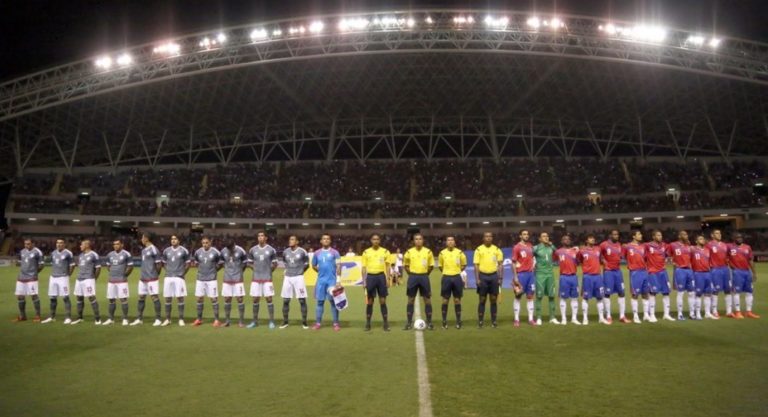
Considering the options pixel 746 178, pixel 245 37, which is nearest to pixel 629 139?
pixel 746 178

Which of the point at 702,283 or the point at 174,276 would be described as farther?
the point at 174,276

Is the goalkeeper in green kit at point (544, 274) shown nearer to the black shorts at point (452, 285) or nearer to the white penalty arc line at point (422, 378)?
the black shorts at point (452, 285)

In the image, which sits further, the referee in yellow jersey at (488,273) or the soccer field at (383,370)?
the referee in yellow jersey at (488,273)

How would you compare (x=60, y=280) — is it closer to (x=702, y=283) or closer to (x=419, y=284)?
(x=419, y=284)

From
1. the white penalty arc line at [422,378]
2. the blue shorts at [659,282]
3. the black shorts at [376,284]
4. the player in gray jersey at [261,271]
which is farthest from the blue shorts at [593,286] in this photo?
the player in gray jersey at [261,271]

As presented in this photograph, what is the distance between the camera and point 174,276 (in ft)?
42.9

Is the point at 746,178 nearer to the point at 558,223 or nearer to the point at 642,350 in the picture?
the point at 558,223

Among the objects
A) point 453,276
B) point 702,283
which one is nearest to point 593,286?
point 702,283

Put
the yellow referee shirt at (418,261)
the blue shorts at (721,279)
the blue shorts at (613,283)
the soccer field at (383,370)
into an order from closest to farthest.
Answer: the soccer field at (383,370) → the yellow referee shirt at (418,261) → the blue shorts at (613,283) → the blue shorts at (721,279)

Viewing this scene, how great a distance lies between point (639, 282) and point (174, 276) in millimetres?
12005

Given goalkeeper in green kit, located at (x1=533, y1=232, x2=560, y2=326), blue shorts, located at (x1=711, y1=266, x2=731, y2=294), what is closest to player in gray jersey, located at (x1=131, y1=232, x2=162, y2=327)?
goalkeeper in green kit, located at (x1=533, y1=232, x2=560, y2=326)

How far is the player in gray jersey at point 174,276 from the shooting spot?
12969mm

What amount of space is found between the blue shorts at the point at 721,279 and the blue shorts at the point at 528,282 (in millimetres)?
4854

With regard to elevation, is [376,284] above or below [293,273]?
below
